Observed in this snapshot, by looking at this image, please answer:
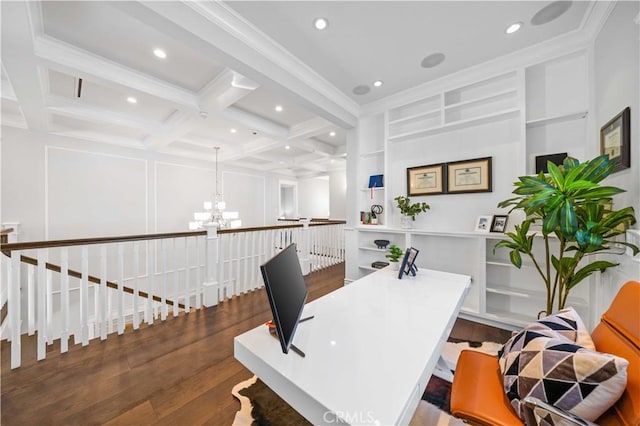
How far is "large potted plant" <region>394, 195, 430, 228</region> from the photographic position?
304 centimetres

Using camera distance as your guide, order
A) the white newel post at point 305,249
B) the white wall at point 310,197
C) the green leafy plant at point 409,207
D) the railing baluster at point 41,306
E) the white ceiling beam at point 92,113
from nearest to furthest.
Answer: the railing baluster at point 41,306, the green leafy plant at point 409,207, the white ceiling beam at point 92,113, the white newel post at point 305,249, the white wall at point 310,197

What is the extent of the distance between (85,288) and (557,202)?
12.6ft

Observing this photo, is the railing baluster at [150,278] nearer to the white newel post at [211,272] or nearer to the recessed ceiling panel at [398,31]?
the white newel post at [211,272]

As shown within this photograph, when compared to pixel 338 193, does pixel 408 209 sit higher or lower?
lower

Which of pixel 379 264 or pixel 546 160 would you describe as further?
pixel 379 264

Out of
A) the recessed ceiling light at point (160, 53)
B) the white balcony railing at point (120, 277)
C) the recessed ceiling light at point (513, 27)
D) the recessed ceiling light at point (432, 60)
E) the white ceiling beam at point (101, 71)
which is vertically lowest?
the white balcony railing at point (120, 277)

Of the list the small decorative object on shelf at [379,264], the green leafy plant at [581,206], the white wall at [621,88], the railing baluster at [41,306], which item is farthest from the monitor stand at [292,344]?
the small decorative object on shelf at [379,264]

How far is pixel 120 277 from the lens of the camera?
2375 millimetres

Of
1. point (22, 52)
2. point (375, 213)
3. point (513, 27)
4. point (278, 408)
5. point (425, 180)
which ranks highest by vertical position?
point (513, 27)

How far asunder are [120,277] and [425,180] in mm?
3596

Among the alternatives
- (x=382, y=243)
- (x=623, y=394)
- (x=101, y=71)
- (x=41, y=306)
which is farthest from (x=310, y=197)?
(x=623, y=394)

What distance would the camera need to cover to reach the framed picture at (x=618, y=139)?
57.9 inches

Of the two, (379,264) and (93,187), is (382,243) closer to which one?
(379,264)

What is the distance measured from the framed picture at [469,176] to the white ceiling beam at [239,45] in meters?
1.77
